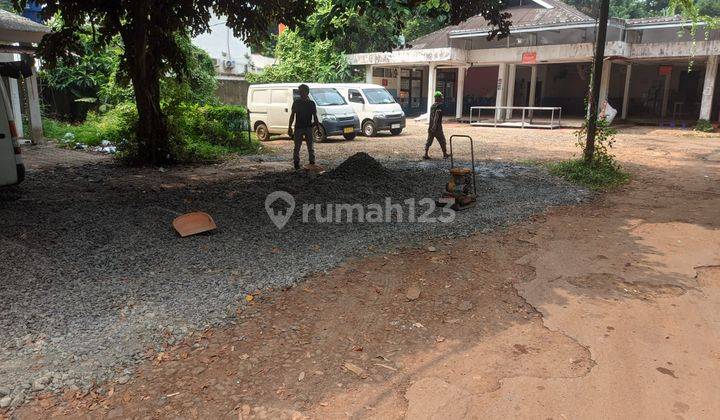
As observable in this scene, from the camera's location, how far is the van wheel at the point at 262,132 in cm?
1720

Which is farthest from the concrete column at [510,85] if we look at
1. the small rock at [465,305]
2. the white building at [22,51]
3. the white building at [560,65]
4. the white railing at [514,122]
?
the small rock at [465,305]

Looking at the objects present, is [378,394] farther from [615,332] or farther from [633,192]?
[633,192]

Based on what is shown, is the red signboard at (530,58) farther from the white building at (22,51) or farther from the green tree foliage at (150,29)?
the white building at (22,51)

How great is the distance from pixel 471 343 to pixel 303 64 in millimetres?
24257

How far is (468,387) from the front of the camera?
306 centimetres

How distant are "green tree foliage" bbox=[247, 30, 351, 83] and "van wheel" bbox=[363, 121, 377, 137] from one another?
9.18 metres

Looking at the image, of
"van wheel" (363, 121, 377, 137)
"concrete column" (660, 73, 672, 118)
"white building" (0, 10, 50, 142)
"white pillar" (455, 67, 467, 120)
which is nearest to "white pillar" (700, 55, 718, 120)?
"concrete column" (660, 73, 672, 118)

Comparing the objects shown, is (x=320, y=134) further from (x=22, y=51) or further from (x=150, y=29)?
(x=22, y=51)

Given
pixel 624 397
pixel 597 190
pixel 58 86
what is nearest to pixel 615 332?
pixel 624 397

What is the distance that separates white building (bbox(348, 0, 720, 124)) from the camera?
66.3 feet

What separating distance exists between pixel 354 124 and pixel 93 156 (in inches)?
301

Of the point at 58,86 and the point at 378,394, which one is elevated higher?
the point at 58,86

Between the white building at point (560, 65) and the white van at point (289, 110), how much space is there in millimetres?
7907

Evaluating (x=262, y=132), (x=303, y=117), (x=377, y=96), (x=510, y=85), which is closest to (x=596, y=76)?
(x=303, y=117)
